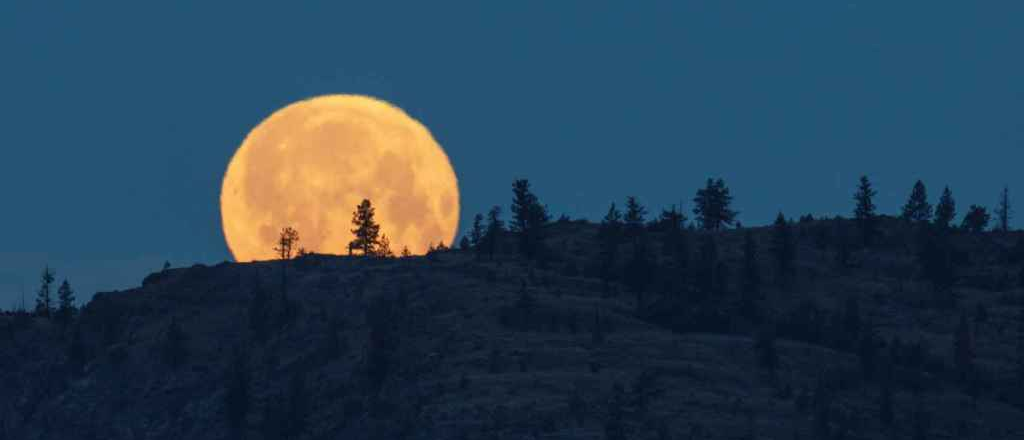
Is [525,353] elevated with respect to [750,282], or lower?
lower

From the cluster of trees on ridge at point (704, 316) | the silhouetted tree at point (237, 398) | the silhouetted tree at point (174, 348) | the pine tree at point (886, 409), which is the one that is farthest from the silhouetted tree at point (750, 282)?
the silhouetted tree at point (174, 348)

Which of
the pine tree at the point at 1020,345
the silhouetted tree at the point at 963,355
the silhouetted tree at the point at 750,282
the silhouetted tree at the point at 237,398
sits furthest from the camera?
the silhouetted tree at the point at 750,282

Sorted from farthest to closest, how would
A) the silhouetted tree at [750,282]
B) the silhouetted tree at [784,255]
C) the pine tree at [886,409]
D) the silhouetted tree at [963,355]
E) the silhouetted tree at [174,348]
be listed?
the silhouetted tree at [784,255] < the silhouetted tree at [750,282] < the silhouetted tree at [174,348] < the silhouetted tree at [963,355] < the pine tree at [886,409]

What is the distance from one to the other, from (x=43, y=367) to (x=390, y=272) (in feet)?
106

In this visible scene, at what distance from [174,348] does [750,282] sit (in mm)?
51156

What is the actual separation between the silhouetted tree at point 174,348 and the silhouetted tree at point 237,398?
12.6 m

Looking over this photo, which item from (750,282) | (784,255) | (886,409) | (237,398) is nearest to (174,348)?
(237,398)

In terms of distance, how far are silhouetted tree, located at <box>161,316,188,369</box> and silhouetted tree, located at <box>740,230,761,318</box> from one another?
4863 centimetres

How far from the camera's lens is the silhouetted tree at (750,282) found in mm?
173375

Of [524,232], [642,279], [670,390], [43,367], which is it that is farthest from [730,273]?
[43,367]

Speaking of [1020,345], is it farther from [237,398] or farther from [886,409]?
[237,398]

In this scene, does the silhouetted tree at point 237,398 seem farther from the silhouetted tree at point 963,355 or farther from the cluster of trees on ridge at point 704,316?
the silhouetted tree at point 963,355

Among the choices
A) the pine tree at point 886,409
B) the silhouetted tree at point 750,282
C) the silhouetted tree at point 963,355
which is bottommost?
the pine tree at point 886,409

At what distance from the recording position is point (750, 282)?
178m
